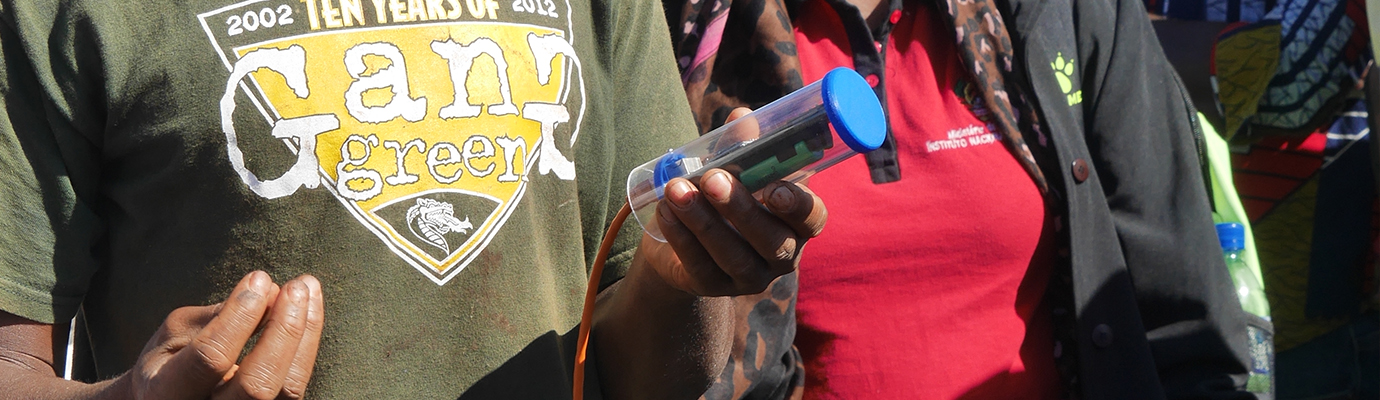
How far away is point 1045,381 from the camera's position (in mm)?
2082

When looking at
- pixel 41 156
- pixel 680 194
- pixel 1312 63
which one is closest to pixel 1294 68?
pixel 1312 63

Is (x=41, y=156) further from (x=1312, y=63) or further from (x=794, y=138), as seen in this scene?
(x=1312, y=63)

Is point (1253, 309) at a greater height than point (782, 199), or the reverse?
point (782, 199)

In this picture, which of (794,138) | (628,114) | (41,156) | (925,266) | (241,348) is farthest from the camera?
(925,266)

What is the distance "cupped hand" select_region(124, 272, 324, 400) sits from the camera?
1027 mm

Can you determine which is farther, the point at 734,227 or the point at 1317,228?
the point at 1317,228

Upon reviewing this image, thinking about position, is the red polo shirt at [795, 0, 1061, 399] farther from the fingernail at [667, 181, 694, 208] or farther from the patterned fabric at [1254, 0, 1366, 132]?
the patterned fabric at [1254, 0, 1366, 132]

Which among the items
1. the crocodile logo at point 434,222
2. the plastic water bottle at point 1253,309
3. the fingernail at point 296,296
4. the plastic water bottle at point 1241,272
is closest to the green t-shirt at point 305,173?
the crocodile logo at point 434,222

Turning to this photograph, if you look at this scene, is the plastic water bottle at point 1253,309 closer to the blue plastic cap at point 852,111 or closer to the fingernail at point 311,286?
A: the blue plastic cap at point 852,111

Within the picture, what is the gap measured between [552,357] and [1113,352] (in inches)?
44.9

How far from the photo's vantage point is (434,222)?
133 centimetres

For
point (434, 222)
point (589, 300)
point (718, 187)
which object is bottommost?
point (589, 300)

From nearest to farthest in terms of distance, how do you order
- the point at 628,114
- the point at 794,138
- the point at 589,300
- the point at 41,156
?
the point at 794,138, the point at 41,156, the point at 589,300, the point at 628,114

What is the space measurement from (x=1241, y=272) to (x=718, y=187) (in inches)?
73.9
